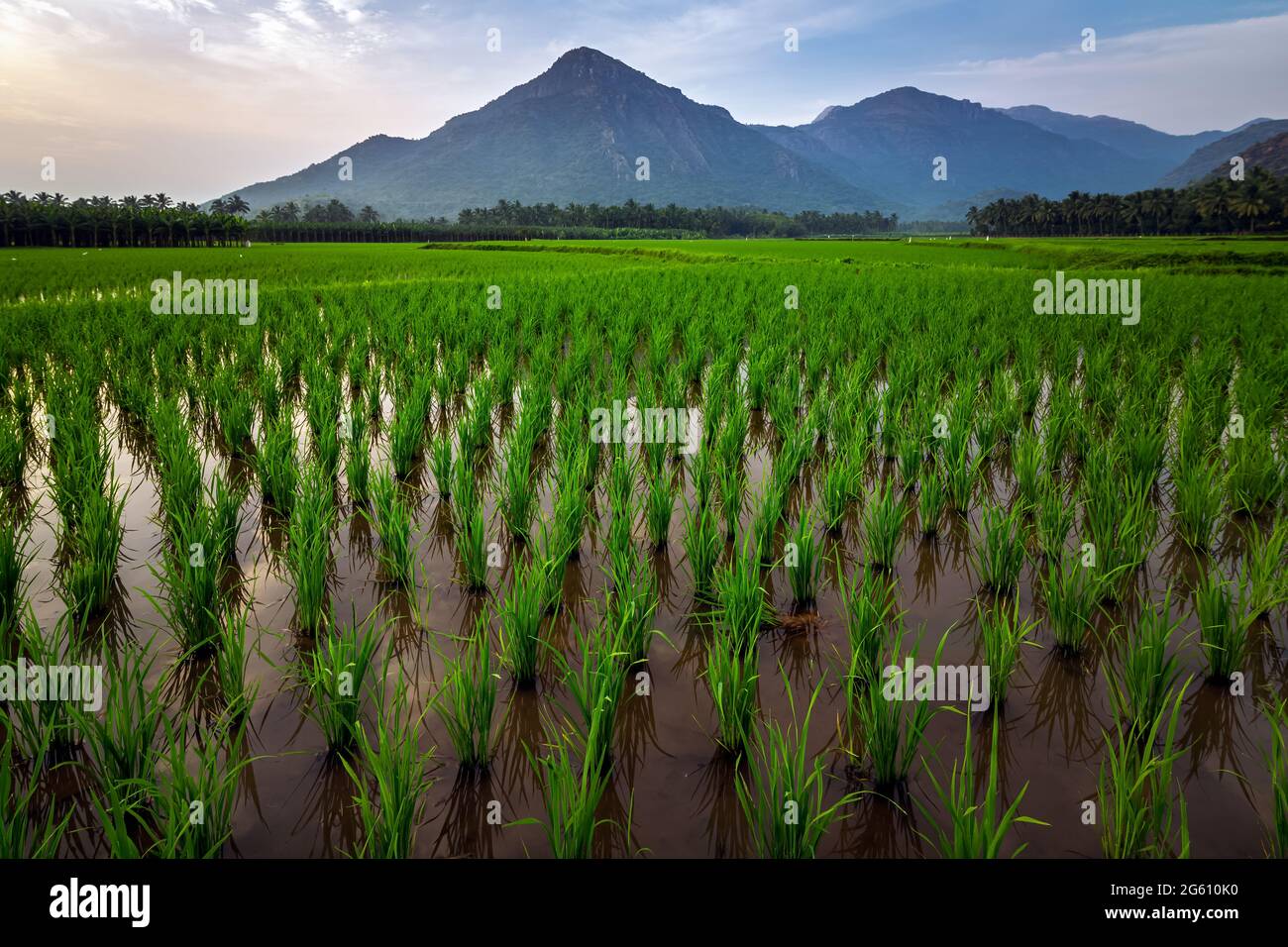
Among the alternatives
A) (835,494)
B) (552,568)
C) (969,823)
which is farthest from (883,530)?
(969,823)

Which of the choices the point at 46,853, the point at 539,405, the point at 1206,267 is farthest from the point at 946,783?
the point at 1206,267

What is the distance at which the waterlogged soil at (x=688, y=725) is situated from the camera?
2041mm

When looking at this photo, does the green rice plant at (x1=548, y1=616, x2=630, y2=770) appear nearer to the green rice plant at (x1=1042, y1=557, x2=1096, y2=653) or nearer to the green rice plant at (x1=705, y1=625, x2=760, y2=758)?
the green rice plant at (x1=705, y1=625, x2=760, y2=758)

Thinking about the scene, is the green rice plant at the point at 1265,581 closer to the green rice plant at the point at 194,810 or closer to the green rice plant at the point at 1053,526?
the green rice plant at the point at 1053,526

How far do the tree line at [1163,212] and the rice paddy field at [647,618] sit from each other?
217 feet

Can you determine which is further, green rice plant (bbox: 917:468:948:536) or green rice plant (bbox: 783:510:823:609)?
green rice plant (bbox: 917:468:948:536)

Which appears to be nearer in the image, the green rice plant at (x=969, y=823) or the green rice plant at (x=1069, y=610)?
the green rice plant at (x=969, y=823)

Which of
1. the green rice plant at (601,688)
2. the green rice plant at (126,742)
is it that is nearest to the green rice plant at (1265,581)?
the green rice plant at (601,688)

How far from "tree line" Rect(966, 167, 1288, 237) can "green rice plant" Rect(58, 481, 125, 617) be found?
242 feet

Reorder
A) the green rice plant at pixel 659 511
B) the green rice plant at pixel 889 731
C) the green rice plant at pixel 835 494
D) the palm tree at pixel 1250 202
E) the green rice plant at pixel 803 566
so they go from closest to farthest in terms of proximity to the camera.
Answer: the green rice plant at pixel 889 731 → the green rice plant at pixel 803 566 → the green rice plant at pixel 659 511 → the green rice plant at pixel 835 494 → the palm tree at pixel 1250 202

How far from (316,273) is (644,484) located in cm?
2059

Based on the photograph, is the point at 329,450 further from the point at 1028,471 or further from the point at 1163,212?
the point at 1163,212

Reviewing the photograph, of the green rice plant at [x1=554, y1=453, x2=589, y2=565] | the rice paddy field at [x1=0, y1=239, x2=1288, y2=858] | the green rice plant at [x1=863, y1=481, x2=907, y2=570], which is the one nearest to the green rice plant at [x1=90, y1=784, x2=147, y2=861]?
the rice paddy field at [x1=0, y1=239, x2=1288, y2=858]

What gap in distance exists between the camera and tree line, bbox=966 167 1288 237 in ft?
179
